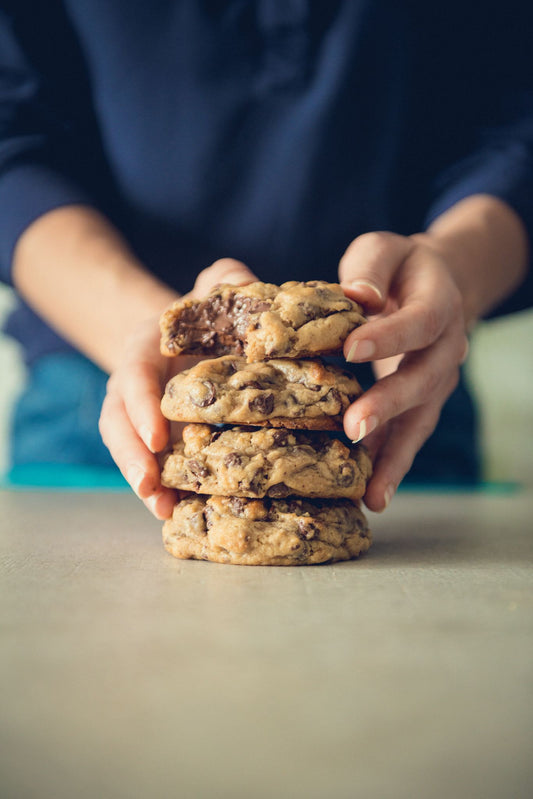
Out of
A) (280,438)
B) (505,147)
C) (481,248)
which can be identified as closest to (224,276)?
(280,438)

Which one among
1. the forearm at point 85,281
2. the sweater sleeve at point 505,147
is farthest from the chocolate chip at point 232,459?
the sweater sleeve at point 505,147

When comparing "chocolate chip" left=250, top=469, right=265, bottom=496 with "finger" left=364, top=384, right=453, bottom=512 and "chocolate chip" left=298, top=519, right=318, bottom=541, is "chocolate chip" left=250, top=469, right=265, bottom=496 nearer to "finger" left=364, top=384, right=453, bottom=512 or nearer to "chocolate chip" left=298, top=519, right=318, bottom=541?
"chocolate chip" left=298, top=519, right=318, bottom=541

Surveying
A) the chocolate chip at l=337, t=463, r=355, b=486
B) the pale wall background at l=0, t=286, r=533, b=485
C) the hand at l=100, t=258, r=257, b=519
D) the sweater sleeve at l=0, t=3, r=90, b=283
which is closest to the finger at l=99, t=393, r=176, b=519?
the hand at l=100, t=258, r=257, b=519

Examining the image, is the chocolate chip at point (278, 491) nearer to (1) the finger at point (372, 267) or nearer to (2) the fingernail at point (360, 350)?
(2) the fingernail at point (360, 350)

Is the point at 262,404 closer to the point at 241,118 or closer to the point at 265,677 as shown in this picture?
the point at 265,677

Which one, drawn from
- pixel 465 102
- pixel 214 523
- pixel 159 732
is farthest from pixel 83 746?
pixel 465 102

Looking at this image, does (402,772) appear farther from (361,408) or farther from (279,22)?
(279,22)

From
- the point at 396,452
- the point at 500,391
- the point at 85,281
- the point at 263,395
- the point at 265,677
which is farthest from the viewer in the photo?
the point at 500,391
